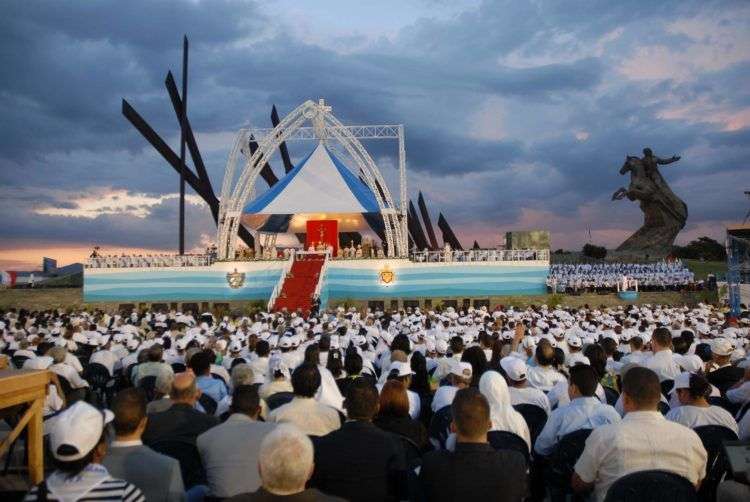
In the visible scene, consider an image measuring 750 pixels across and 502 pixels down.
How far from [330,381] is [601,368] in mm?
4124

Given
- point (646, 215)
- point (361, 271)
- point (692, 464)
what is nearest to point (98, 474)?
point (692, 464)

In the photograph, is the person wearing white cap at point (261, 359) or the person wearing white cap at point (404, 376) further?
the person wearing white cap at point (261, 359)

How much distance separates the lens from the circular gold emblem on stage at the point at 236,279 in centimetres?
4003

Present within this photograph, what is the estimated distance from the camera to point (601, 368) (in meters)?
9.48

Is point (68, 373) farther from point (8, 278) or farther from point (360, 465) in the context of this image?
point (8, 278)

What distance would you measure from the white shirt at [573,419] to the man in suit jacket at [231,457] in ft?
8.03

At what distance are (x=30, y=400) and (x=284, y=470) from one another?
2.85 meters

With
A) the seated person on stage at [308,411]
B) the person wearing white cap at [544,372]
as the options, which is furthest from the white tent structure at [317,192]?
the seated person on stage at [308,411]

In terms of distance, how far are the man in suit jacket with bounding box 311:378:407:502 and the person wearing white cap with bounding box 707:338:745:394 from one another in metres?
5.98

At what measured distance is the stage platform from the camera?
129 ft

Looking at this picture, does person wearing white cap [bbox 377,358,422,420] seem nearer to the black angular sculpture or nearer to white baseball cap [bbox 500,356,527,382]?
white baseball cap [bbox 500,356,527,382]

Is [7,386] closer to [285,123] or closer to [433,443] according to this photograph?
[433,443]

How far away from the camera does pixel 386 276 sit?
1555 inches

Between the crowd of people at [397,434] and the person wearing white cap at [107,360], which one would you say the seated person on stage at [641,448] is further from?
the person wearing white cap at [107,360]
